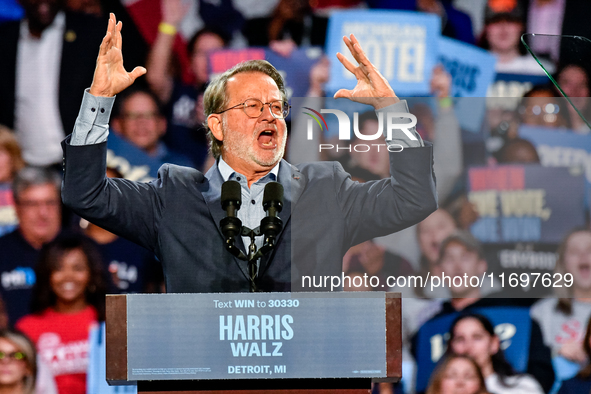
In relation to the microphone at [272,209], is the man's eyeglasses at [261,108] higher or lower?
higher

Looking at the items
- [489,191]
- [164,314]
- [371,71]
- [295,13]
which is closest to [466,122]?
[489,191]

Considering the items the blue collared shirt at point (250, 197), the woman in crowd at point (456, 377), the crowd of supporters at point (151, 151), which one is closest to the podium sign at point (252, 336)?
the blue collared shirt at point (250, 197)

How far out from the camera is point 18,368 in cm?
383

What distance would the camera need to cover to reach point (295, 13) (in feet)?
13.6

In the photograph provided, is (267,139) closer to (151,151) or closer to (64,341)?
(151,151)

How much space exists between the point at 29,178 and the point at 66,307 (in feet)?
2.56

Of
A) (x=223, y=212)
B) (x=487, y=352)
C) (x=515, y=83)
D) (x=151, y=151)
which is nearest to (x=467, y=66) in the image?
(x=515, y=83)

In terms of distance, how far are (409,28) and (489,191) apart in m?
1.95

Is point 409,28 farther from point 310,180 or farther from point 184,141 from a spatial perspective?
point 310,180

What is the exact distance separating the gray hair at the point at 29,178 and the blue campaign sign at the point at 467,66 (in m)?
2.35

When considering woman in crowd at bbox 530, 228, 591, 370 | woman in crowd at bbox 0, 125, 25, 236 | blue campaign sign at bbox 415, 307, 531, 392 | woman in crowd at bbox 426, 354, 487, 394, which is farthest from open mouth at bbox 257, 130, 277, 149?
woman in crowd at bbox 0, 125, 25, 236

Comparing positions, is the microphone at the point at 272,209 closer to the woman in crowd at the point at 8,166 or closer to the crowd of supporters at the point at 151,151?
the crowd of supporters at the point at 151,151

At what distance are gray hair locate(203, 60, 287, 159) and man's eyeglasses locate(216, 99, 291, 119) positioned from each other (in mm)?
42

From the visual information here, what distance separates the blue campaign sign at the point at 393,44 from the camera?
365cm
